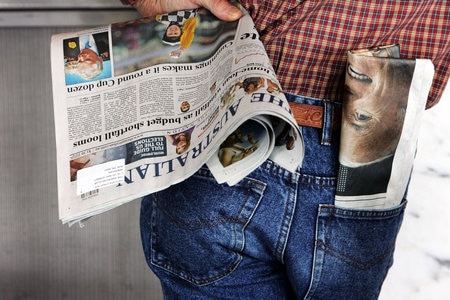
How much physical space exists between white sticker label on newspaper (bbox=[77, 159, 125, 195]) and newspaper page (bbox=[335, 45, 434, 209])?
0.21 m

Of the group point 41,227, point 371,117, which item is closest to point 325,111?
point 371,117

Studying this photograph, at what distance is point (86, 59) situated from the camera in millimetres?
599

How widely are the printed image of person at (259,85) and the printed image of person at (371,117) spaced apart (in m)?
0.08

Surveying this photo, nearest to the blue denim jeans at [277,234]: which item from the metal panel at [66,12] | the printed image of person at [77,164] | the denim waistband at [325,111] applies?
the denim waistband at [325,111]

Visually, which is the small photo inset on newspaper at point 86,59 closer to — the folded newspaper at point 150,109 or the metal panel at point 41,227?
the folded newspaper at point 150,109

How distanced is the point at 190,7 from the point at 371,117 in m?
0.20

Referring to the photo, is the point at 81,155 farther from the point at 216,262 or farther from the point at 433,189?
the point at 433,189

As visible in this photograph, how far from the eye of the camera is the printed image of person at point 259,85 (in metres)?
0.54

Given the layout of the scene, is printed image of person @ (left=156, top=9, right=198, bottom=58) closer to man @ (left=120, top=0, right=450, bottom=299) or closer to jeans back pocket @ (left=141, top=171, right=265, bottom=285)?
man @ (left=120, top=0, right=450, bottom=299)

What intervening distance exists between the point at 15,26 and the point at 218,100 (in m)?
0.55

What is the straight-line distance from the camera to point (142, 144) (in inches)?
23.4

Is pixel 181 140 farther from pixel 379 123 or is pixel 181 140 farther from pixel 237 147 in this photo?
Answer: pixel 379 123

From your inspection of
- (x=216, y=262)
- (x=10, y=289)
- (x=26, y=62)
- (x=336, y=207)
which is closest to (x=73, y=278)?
→ (x=10, y=289)

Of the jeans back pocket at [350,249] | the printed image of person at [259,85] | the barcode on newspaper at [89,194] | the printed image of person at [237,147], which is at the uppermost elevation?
the printed image of person at [259,85]
